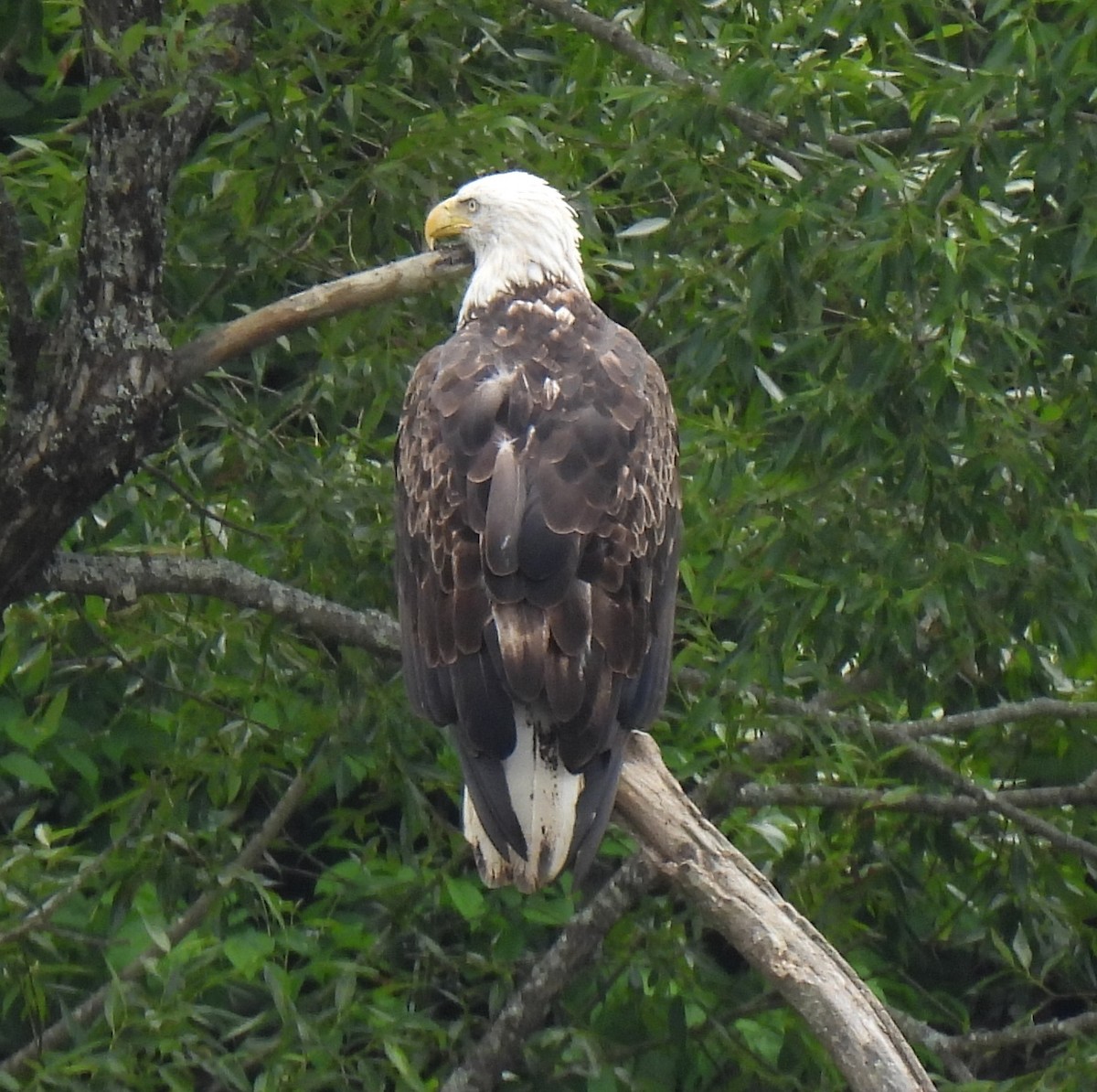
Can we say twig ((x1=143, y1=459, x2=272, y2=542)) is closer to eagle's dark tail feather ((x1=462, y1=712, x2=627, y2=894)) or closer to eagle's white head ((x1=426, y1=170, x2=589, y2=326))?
eagle's white head ((x1=426, y1=170, x2=589, y2=326))

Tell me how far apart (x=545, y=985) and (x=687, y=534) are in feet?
3.75

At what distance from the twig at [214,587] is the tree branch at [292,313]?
15.6 inches

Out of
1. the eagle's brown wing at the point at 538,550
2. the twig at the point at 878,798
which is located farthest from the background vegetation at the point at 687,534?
the eagle's brown wing at the point at 538,550

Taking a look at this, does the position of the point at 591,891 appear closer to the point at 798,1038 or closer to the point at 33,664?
the point at 798,1038

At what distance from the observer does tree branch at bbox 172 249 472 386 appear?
3.95 metres

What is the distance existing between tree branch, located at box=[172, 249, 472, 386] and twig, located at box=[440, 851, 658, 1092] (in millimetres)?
1466

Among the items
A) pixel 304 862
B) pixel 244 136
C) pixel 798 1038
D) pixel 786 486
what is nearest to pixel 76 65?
pixel 244 136

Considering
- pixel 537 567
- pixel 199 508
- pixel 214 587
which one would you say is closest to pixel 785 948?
pixel 537 567

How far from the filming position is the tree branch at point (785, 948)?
10.6 ft

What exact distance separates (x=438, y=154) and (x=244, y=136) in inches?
15.8

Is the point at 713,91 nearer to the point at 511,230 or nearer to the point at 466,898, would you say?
the point at 511,230

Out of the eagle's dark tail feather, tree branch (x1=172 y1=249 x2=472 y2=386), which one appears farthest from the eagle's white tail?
tree branch (x1=172 y1=249 x2=472 y2=386)

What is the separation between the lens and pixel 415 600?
12.6 ft

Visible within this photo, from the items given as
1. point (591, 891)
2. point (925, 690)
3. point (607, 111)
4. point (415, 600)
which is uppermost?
point (607, 111)
